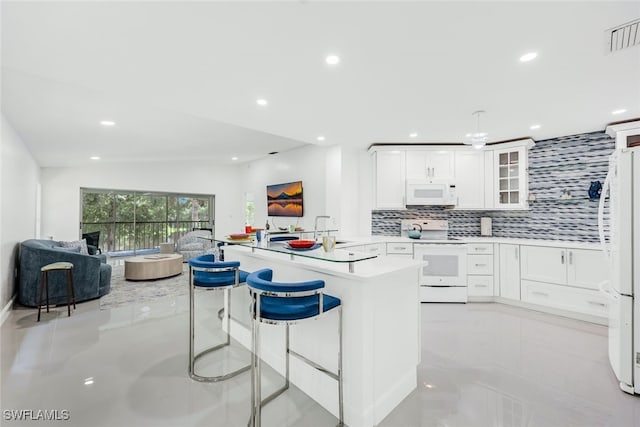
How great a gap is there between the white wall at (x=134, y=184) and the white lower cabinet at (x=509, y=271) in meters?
6.53

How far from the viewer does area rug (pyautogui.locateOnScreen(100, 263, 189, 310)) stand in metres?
4.17

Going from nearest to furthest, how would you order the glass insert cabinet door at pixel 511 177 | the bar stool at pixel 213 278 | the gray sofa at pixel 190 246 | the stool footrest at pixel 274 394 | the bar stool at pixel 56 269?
the stool footrest at pixel 274 394 < the bar stool at pixel 213 278 < the bar stool at pixel 56 269 < the glass insert cabinet door at pixel 511 177 < the gray sofa at pixel 190 246

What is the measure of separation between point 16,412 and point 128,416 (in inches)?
30.0

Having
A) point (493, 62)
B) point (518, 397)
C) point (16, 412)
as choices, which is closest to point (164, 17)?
point (493, 62)

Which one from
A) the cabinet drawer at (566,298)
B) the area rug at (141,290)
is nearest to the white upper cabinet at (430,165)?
the cabinet drawer at (566,298)

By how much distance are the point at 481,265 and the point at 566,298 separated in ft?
3.32

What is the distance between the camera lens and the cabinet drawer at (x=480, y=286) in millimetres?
4199

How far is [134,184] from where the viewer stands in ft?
22.5

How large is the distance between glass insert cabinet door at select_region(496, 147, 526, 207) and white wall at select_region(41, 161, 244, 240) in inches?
254

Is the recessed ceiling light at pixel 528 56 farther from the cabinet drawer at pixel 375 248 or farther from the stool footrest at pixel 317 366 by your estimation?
the cabinet drawer at pixel 375 248

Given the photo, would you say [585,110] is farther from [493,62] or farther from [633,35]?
[493,62]

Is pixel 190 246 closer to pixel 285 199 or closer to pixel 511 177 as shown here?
pixel 285 199

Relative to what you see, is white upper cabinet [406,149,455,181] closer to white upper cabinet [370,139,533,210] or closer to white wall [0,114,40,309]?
white upper cabinet [370,139,533,210]

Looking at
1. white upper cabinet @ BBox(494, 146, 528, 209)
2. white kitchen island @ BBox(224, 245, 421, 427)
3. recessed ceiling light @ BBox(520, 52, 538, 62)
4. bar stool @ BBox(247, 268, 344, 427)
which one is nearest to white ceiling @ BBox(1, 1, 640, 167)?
recessed ceiling light @ BBox(520, 52, 538, 62)
